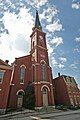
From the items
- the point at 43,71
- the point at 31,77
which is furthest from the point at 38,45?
the point at 31,77

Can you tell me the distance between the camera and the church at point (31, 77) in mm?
24544

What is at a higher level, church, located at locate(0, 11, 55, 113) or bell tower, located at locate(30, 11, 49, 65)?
bell tower, located at locate(30, 11, 49, 65)

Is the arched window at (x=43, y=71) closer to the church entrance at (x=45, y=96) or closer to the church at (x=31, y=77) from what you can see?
the church at (x=31, y=77)

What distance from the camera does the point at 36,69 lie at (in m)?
29.3

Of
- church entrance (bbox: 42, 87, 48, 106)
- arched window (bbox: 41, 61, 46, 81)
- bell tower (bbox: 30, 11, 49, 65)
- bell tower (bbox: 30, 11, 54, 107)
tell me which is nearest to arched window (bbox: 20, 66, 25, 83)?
bell tower (bbox: 30, 11, 54, 107)

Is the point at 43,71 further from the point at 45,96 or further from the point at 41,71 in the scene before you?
the point at 45,96

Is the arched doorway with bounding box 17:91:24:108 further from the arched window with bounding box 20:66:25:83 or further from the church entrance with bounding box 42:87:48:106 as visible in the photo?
the church entrance with bounding box 42:87:48:106

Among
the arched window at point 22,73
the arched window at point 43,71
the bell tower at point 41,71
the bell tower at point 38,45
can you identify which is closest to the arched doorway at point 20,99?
the arched window at point 22,73

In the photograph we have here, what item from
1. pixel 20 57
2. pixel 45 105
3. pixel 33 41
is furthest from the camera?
pixel 33 41

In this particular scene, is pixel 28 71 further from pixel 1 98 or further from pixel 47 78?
pixel 1 98

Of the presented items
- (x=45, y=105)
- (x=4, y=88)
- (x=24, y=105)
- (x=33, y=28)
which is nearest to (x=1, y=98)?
(x=4, y=88)

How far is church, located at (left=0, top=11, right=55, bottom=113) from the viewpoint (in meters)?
24.5

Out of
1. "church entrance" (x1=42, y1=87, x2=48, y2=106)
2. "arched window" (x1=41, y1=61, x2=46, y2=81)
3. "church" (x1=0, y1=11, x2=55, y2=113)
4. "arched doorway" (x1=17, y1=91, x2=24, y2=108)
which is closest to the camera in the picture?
"church" (x1=0, y1=11, x2=55, y2=113)

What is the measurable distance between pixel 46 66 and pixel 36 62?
274 cm
